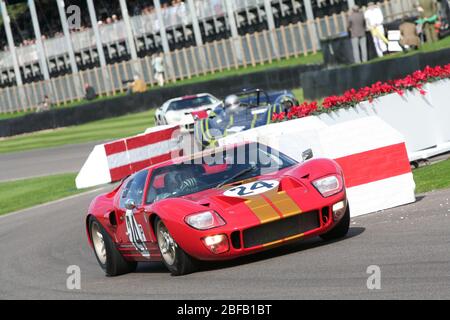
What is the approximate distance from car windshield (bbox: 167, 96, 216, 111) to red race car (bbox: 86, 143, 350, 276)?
19.9 metres

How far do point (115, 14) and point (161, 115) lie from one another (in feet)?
69.8

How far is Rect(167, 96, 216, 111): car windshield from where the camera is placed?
30859 millimetres

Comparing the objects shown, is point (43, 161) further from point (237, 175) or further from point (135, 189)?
point (237, 175)

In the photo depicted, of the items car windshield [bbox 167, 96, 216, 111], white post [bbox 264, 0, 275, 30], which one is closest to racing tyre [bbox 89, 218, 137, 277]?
car windshield [bbox 167, 96, 216, 111]

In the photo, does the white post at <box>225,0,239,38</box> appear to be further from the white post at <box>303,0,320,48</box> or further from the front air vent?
the front air vent

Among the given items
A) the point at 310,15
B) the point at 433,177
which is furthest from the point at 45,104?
the point at 433,177

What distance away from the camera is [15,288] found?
10.5 meters

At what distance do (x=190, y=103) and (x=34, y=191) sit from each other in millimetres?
9028

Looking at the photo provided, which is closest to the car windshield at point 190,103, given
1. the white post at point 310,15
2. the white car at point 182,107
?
the white car at point 182,107

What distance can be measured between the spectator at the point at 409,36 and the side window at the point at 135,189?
20.6 metres

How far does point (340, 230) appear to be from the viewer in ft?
32.2

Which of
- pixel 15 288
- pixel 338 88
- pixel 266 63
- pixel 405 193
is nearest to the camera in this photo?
pixel 15 288
